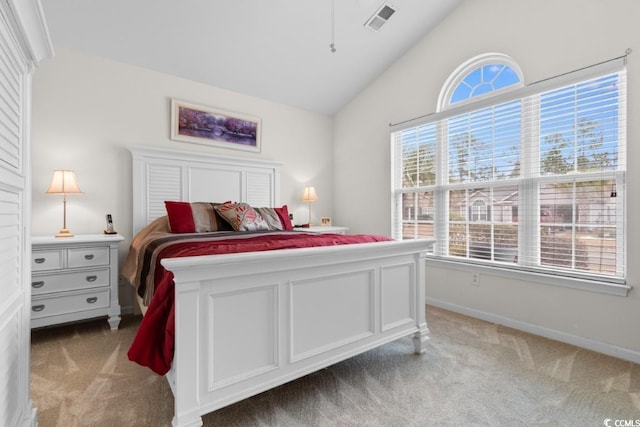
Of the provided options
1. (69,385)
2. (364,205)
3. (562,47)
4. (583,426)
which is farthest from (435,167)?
(69,385)

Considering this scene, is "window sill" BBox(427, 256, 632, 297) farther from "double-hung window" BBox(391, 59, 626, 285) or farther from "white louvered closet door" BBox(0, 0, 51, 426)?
"white louvered closet door" BBox(0, 0, 51, 426)

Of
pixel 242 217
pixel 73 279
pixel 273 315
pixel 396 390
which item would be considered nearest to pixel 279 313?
pixel 273 315

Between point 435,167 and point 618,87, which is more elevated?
point 618,87

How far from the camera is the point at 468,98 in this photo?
306 cm

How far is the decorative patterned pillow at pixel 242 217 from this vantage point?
2.88 metres

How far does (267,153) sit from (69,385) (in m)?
2.98

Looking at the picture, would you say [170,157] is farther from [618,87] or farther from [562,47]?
[618,87]

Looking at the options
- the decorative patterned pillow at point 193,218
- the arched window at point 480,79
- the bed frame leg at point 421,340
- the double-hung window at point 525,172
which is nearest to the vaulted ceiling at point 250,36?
the arched window at point 480,79

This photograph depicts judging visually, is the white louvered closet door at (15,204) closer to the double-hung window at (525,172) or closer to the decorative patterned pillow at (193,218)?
the decorative patterned pillow at (193,218)

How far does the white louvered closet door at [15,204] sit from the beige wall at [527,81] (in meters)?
3.16

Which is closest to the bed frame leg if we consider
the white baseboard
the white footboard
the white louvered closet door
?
the white footboard

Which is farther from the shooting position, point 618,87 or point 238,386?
point 618,87

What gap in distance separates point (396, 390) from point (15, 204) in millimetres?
1970

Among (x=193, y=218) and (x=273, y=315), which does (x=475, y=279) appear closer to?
(x=273, y=315)
